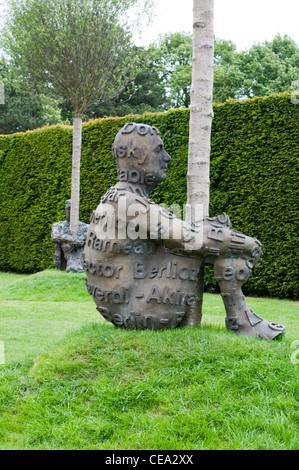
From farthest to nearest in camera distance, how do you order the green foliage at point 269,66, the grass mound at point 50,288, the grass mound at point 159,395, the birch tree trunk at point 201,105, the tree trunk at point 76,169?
the green foliage at point 269,66 → the tree trunk at point 76,169 → the grass mound at point 50,288 → the birch tree trunk at point 201,105 → the grass mound at point 159,395

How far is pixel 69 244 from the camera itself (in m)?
10.1

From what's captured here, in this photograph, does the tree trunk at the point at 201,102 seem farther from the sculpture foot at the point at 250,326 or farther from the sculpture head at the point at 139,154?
the sculpture foot at the point at 250,326

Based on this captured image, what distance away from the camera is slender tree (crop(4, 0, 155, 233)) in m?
8.73

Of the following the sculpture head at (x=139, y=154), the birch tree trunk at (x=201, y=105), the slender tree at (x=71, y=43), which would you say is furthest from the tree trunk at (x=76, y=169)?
the sculpture head at (x=139, y=154)

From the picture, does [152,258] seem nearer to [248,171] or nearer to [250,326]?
[250,326]

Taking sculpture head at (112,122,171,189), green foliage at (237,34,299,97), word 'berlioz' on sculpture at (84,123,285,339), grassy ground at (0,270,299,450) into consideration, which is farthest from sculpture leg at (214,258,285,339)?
green foliage at (237,34,299,97)

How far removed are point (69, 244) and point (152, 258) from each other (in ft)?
22.6

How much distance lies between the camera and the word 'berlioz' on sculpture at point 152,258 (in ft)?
11.0

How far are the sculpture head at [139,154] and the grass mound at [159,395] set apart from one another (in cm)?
121

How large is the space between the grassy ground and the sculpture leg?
0.13m

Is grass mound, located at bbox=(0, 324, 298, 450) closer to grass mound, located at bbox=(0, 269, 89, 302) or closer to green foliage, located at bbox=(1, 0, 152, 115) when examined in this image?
grass mound, located at bbox=(0, 269, 89, 302)

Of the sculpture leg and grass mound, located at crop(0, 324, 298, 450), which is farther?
the sculpture leg

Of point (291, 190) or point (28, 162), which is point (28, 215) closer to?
point (28, 162)

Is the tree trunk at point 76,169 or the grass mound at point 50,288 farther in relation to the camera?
the tree trunk at point 76,169
